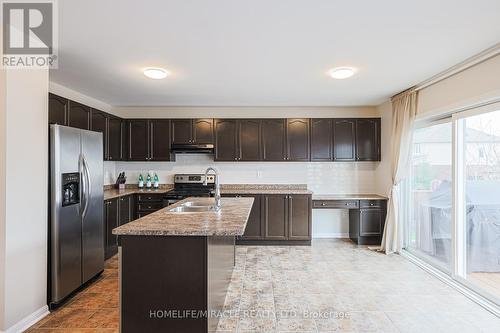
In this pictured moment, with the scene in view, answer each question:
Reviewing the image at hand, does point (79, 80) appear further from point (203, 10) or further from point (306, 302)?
point (306, 302)

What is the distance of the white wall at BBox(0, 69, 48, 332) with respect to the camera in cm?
215

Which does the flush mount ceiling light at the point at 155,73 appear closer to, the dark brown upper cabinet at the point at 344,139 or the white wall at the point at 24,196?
the white wall at the point at 24,196

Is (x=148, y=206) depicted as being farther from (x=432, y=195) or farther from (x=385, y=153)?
(x=432, y=195)

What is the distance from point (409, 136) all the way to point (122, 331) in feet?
13.5

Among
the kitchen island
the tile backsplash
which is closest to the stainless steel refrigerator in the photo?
the kitchen island

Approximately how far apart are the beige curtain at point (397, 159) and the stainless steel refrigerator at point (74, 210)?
4080mm

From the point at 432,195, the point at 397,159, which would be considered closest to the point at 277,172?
the point at 397,159

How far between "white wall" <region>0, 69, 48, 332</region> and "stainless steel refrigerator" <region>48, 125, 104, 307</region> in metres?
0.07

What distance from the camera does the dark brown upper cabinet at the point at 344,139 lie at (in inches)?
200

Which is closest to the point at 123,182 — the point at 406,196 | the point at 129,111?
the point at 129,111

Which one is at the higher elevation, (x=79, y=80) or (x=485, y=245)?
(x=79, y=80)

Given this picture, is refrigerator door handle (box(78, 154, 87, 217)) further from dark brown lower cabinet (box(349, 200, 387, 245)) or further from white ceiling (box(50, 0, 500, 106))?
dark brown lower cabinet (box(349, 200, 387, 245))

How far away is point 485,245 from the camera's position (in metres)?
2.97

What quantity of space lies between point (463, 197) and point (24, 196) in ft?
14.5
